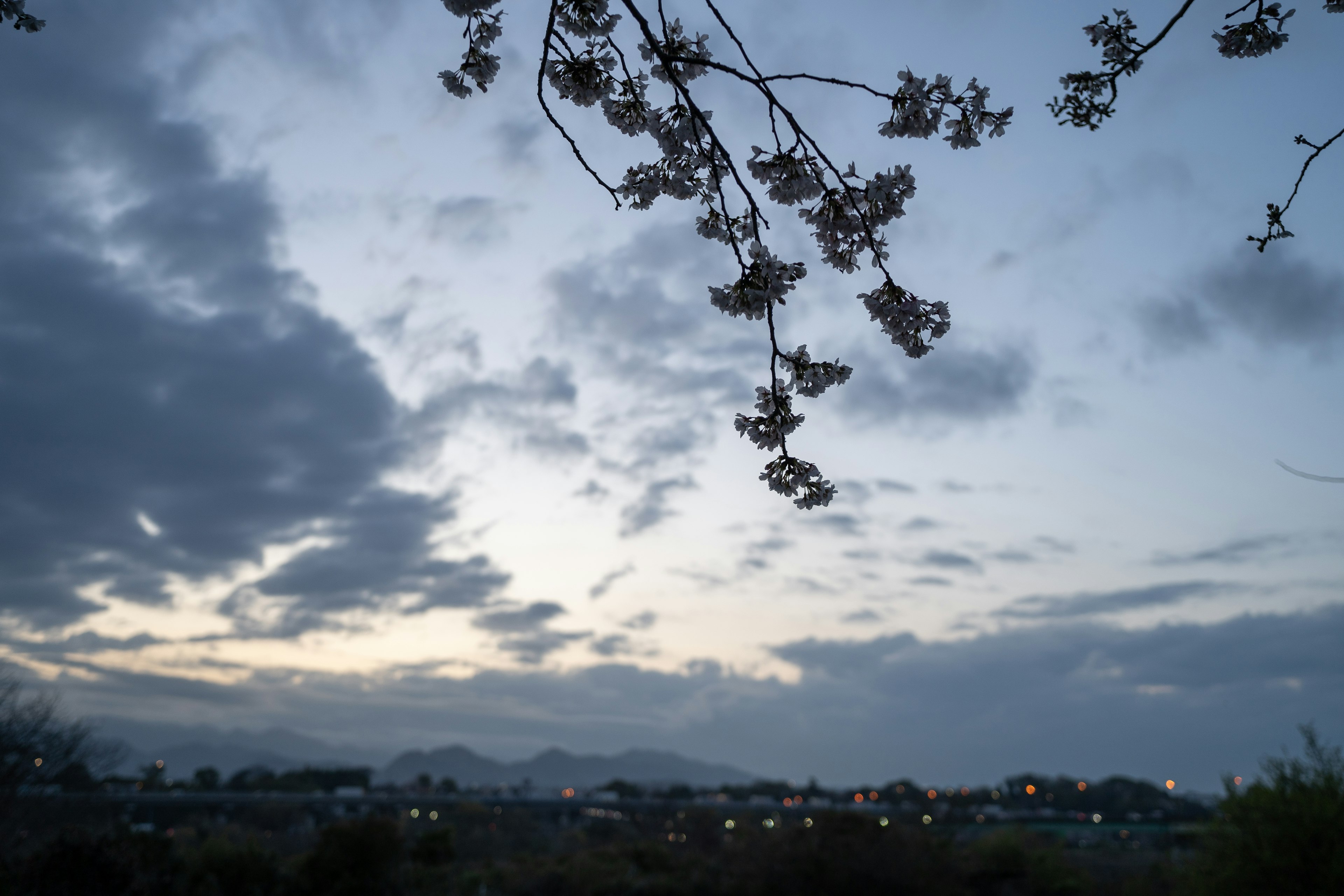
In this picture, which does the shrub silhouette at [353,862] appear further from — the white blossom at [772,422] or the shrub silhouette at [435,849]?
the white blossom at [772,422]

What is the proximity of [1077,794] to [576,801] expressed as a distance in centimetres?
6012

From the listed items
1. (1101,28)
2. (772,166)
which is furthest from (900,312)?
(1101,28)

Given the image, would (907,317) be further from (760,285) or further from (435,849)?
(435,849)

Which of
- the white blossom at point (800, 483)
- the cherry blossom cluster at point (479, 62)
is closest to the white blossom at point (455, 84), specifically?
the cherry blossom cluster at point (479, 62)

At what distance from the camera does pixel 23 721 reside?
98.2ft

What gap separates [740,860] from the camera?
28.7 m

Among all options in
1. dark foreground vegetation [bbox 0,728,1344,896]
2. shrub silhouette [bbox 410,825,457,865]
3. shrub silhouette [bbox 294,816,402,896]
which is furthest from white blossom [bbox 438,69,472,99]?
shrub silhouette [bbox 410,825,457,865]

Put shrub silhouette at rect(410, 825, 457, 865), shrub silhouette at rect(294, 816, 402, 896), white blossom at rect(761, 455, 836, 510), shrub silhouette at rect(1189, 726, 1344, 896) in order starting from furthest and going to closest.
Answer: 1. shrub silhouette at rect(410, 825, 457, 865)
2. shrub silhouette at rect(294, 816, 402, 896)
3. shrub silhouette at rect(1189, 726, 1344, 896)
4. white blossom at rect(761, 455, 836, 510)

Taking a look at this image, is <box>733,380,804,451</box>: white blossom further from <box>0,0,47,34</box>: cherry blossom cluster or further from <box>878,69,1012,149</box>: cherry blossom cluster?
<box>0,0,47,34</box>: cherry blossom cluster

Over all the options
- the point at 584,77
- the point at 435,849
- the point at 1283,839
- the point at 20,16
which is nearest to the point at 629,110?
the point at 584,77

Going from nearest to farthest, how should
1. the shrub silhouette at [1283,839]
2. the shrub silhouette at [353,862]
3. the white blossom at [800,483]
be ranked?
the white blossom at [800,483]
the shrub silhouette at [1283,839]
the shrub silhouette at [353,862]

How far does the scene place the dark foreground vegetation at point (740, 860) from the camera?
678 inches

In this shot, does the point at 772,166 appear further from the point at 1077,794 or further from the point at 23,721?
the point at 1077,794

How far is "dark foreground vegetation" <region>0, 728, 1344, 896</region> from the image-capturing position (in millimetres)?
17219
